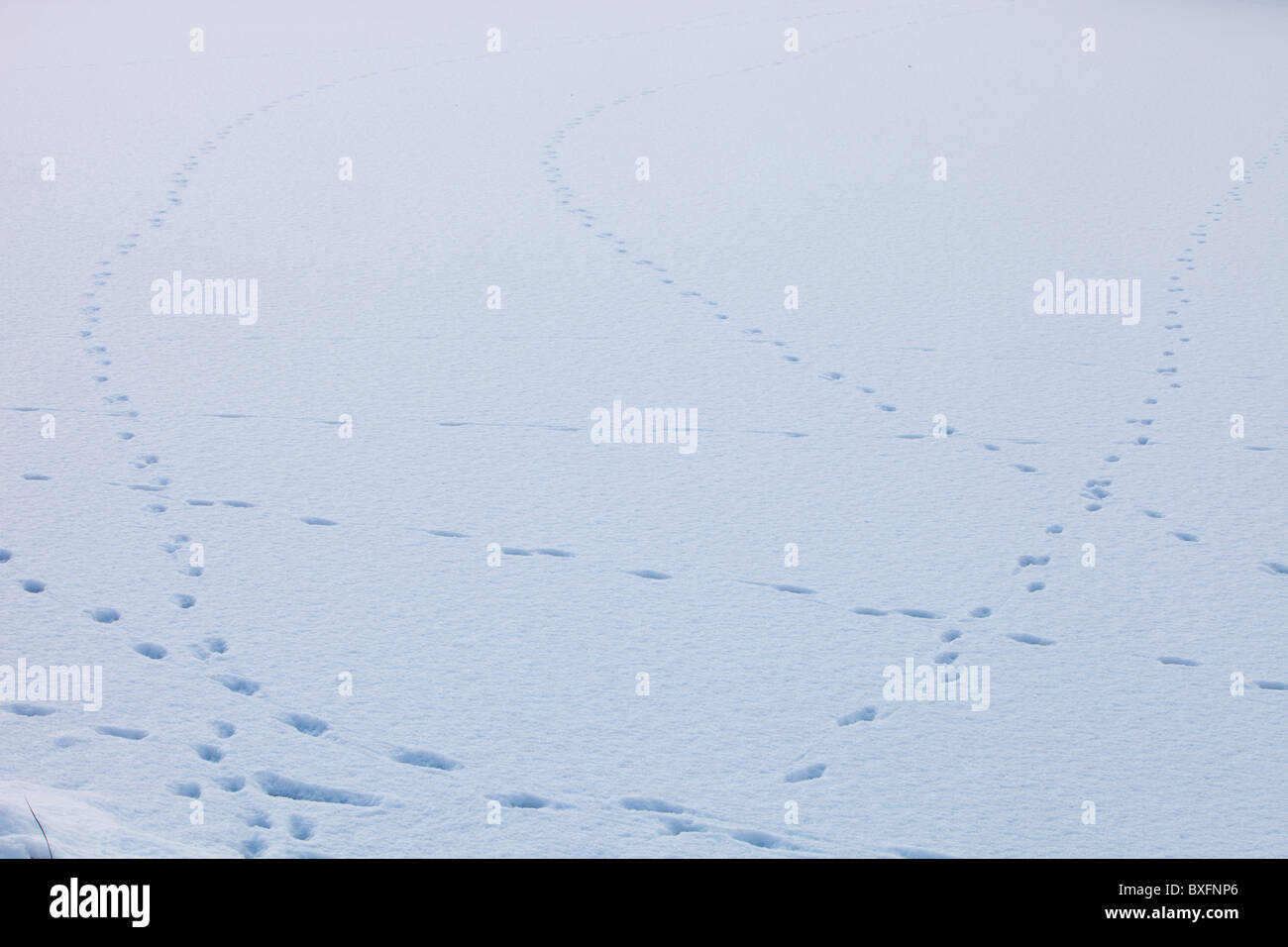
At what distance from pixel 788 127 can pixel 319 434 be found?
421 cm

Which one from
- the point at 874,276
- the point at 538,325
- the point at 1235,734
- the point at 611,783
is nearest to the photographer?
the point at 611,783

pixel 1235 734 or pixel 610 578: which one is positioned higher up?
pixel 610 578

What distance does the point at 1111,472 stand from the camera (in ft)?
10.9

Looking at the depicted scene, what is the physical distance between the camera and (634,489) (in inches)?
127

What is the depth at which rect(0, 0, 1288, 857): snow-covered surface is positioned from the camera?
2.19 meters

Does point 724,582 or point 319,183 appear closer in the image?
point 724,582

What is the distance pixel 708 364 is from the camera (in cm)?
398

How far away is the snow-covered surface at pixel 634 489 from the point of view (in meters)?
2.19

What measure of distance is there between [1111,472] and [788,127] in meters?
4.05
